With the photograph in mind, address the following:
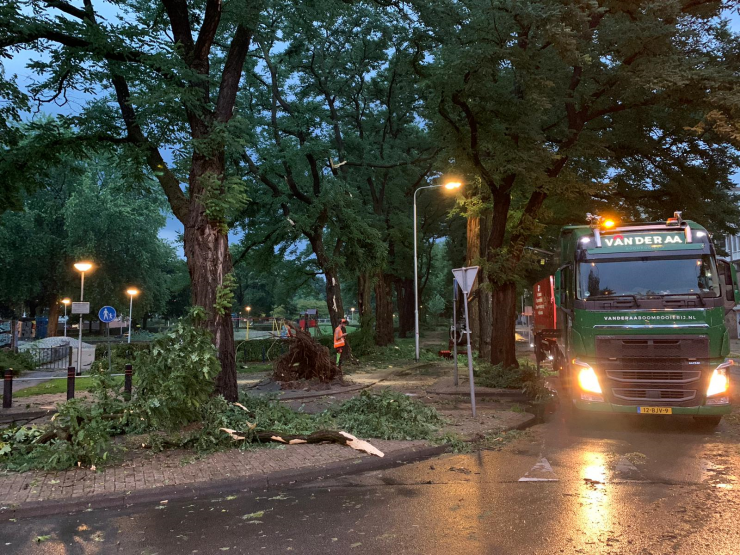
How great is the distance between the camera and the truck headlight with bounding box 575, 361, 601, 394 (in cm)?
944

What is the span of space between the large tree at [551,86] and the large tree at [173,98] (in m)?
4.82

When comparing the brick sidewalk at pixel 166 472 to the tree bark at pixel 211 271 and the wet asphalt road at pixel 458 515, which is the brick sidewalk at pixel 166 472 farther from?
the tree bark at pixel 211 271

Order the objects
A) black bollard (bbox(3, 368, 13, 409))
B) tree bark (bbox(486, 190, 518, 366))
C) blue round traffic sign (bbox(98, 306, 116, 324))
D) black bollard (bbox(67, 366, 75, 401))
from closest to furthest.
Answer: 1. black bollard (bbox(67, 366, 75, 401))
2. black bollard (bbox(3, 368, 13, 409))
3. tree bark (bbox(486, 190, 518, 366))
4. blue round traffic sign (bbox(98, 306, 116, 324))

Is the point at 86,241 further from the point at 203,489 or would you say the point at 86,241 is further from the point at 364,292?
the point at 203,489

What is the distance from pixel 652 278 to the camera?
958 centimetres

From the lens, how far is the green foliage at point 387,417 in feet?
30.1

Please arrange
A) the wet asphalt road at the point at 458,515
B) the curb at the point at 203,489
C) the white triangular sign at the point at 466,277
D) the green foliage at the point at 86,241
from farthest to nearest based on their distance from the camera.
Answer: the green foliage at the point at 86,241 < the white triangular sign at the point at 466,277 < the curb at the point at 203,489 < the wet asphalt road at the point at 458,515

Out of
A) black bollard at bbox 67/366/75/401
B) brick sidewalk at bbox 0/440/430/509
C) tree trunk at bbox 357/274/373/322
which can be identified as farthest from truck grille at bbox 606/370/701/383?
tree trunk at bbox 357/274/373/322

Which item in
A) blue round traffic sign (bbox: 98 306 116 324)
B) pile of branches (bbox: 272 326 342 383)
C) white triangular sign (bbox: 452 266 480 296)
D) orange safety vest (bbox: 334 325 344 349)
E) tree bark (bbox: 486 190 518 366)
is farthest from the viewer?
blue round traffic sign (bbox: 98 306 116 324)

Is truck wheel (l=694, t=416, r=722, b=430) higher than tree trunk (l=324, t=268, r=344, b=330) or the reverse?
the reverse

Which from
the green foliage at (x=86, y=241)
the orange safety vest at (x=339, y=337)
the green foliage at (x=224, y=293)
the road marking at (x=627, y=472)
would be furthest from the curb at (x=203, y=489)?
the green foliage at (x=86, y=241)

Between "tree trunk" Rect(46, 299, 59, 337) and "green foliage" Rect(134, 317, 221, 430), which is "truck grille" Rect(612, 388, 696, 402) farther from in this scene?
"tree trunk" Rect(46, 299, 59, 337)

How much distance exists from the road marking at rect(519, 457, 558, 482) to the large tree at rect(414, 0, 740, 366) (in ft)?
29.9

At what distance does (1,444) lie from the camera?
773 cm
